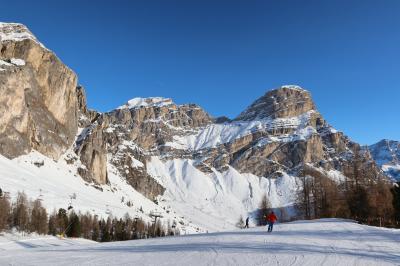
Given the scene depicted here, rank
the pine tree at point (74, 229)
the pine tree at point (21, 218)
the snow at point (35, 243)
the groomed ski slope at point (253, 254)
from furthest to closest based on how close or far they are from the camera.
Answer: the pine tree at point (74, 229) < the pine tree at point (21, 218) < the snow at point (35, 243) < the groomed ski slope at point (253, 254)

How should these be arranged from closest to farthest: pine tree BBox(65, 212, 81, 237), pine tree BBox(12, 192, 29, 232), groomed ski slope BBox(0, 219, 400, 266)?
groomed ski slope BBox(0, 219, 400, 266), pine tree BBox(12, 192, 29, 232), pine tree BBox(65, 212, 81, 237)

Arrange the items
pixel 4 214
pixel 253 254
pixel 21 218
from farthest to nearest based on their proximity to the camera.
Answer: pixel 21 218 → pixel 4 214 → pixel 253 254

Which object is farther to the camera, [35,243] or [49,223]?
[49,223]

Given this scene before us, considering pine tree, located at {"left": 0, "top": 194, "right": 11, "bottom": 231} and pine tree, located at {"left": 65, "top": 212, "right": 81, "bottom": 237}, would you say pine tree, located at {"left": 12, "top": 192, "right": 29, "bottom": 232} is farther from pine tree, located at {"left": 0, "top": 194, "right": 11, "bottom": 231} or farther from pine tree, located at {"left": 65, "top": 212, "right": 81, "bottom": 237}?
pine tree, located at {"left": 65, "top": 212, "right": 81, "bottom": 237}

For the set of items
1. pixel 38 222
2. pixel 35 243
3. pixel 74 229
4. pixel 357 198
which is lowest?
pixel 35 243

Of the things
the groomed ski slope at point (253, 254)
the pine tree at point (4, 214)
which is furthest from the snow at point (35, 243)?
the groomed ski slope at point (253, 254)

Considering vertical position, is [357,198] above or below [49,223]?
above

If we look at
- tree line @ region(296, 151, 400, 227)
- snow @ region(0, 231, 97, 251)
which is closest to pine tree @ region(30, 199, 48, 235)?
snow @ region(0, 231, 97, 251)

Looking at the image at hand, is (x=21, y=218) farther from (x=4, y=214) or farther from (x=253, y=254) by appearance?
(x=253, y=254)

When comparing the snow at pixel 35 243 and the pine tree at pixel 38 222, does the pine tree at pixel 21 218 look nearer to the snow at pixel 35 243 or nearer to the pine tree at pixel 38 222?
the pine tree at pixel 38 222

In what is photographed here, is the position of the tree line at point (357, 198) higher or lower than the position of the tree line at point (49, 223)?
higher

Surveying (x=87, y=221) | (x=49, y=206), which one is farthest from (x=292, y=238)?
(x=49, y=206)

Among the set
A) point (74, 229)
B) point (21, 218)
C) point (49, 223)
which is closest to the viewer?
point (21, 218)

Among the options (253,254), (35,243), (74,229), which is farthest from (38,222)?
(253,254)
